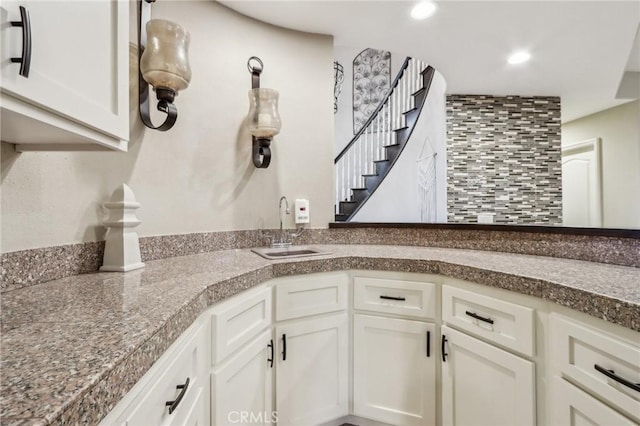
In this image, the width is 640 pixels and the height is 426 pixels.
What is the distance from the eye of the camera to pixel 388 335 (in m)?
1.38

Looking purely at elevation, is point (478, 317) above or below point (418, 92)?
below

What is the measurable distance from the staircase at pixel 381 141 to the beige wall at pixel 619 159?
106 inches

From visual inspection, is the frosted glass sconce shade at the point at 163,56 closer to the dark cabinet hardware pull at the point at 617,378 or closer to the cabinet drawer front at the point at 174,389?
the cabinet drawer front at the point at 174,389

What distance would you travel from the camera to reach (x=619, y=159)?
156 inches

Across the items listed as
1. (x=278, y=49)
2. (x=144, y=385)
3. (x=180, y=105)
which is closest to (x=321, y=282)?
(x=144, y=385)

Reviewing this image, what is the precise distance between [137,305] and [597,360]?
1.15 meters

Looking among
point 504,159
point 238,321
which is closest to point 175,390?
point 238,321

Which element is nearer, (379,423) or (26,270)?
(26,270)

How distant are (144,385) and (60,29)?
730 mm

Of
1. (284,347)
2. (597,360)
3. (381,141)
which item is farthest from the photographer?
(381,141)

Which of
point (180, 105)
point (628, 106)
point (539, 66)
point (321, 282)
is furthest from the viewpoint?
point (628, 106)

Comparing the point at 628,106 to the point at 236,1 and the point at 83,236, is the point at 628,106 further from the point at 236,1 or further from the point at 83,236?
the point at 83,236

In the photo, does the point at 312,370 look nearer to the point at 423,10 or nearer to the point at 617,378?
the point at 617,378

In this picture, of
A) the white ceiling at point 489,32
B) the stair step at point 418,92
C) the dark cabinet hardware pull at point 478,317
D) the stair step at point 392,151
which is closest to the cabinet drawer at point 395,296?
the dark cabinet hardware pull at point 478,317
